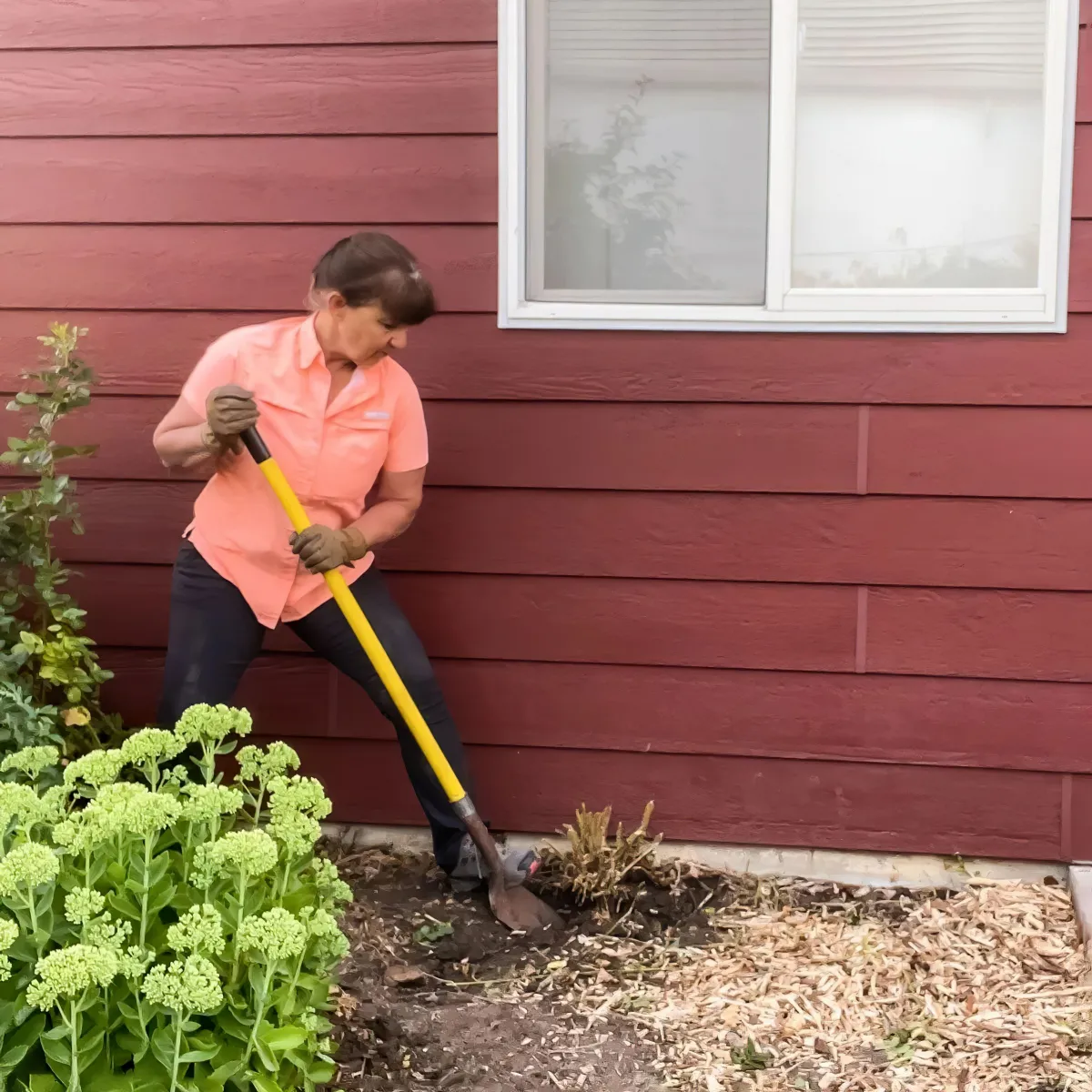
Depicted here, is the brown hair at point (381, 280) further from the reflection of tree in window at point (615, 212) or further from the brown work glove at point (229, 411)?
the reflection of tree in window at point (615, 212)

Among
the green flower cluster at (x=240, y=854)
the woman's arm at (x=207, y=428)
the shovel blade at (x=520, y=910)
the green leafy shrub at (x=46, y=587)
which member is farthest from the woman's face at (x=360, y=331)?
the shovel blade at (x=520, y=910)

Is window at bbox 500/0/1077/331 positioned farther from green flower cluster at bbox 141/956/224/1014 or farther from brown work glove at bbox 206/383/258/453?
green flower cluster at bbox 141/956/224/1014

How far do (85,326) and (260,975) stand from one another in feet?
6.89

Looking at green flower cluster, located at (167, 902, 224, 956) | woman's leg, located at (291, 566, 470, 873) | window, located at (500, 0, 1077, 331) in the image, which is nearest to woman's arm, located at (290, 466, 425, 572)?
woman's leg, located at (291, 566, 470, 873)

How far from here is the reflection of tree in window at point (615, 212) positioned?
10.1 ft

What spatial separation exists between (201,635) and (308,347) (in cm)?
72

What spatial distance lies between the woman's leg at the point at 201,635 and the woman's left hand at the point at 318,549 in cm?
27

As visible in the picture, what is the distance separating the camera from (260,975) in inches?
70.5

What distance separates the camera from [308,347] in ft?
8.84

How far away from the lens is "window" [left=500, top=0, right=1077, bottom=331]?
2.96m

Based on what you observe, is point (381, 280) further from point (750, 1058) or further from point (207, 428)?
point (750, 1058)

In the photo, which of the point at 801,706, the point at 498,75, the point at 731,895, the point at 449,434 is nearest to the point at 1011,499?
the point at 801,706

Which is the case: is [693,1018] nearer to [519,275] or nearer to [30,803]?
[30,803]

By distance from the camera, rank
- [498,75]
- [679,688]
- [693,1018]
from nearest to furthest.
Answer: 1. [693,1018]
2. [498,75]
3. [679,688]
